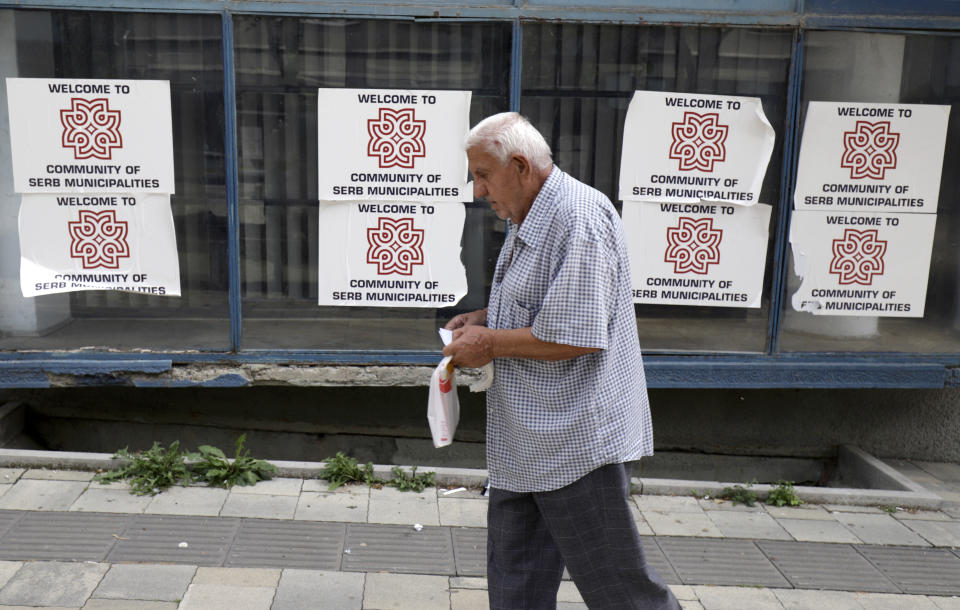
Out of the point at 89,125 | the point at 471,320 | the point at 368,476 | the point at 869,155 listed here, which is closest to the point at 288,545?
the point at 368,476

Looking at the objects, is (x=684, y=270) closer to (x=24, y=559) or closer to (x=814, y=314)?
(x=814, y=314)

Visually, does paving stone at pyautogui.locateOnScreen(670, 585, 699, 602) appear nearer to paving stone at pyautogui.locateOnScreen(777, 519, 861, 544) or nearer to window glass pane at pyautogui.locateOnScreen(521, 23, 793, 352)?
paving stone at pyautogui.locateOnScreen(777, 519, 861, 544)

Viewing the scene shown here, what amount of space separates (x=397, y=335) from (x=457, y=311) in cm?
37

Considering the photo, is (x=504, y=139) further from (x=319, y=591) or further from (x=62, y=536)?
(x=62, y=536)

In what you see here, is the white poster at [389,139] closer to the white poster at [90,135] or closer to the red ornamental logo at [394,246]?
the red ornamental logo at [394,246]

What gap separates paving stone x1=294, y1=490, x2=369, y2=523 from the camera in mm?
4277

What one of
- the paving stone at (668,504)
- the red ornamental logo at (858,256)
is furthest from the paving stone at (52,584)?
the red ornamental logo at (858,256)

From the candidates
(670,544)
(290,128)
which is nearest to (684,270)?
(670,544)

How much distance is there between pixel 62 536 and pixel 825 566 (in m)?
3.38

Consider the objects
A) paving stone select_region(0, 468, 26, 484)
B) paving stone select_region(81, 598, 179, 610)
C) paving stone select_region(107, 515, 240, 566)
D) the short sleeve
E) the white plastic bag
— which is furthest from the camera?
paving stone select_region(0, 468, 26, 484)

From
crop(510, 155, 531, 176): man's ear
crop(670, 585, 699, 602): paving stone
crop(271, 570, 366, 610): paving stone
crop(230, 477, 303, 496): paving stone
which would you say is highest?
crop(510, 155, 531, 176): man's ear

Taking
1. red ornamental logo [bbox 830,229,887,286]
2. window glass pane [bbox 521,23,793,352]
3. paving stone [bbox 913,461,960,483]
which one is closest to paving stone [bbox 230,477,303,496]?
window glass pane [bbox 521,23,793,352]

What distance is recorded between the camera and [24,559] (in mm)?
3686

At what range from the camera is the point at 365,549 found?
3.98m
